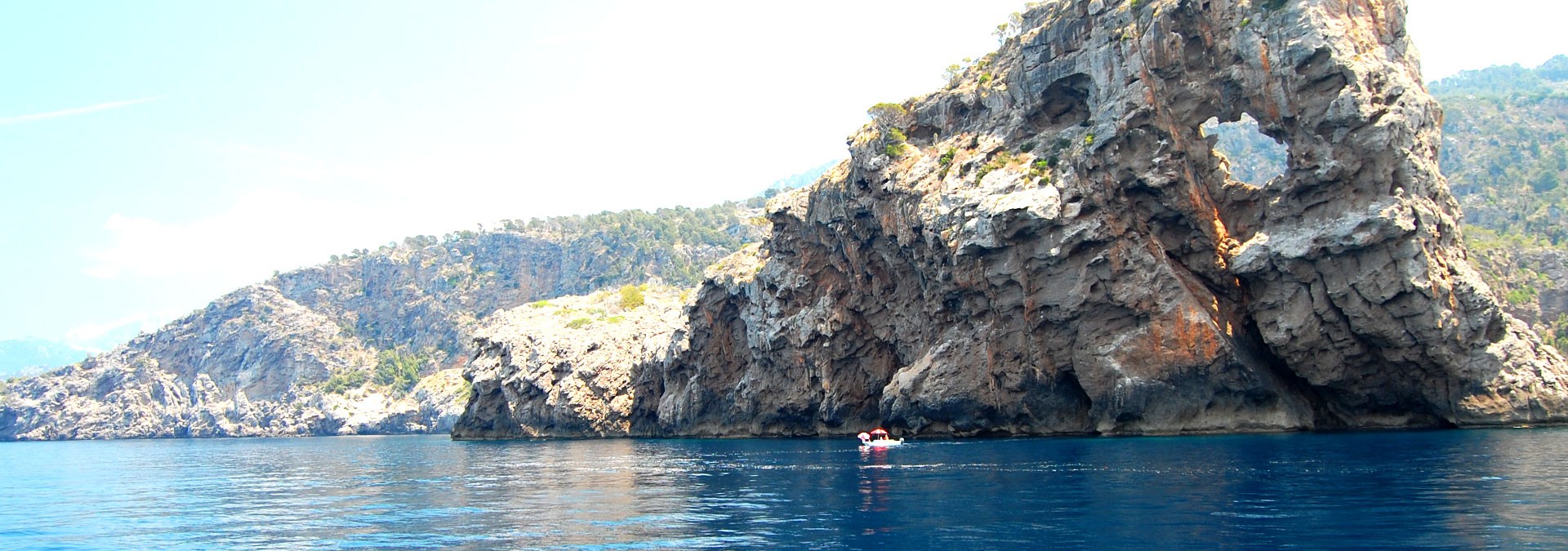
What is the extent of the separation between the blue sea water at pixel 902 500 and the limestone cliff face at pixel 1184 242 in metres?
5.41

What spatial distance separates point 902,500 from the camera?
3628 centimetres

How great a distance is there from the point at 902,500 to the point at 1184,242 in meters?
40.0

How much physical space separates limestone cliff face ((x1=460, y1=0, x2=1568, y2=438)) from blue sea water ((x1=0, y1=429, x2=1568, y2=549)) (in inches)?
213

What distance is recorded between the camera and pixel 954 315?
76.8m

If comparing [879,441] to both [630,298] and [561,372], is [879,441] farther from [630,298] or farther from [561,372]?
[630,298]

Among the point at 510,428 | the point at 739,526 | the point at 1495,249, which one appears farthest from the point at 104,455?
the point at 1495,249

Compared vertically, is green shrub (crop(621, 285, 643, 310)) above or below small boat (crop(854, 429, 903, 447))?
above

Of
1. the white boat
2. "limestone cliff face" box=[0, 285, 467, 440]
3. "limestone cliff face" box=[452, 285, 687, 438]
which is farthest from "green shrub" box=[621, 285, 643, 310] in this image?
the white boat

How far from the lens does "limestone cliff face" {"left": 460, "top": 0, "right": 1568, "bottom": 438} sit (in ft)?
200

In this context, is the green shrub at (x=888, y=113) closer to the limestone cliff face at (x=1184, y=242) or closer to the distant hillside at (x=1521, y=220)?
the limestone cliff face at (x=1184, y=242)

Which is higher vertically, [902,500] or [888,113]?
[888,113]

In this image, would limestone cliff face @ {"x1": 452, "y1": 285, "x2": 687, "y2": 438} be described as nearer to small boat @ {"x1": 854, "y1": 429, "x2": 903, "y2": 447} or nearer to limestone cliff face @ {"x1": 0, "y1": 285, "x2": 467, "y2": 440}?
small boat @ {"x1": 854, "y1": 429, "x2": 903, "y2": 447}

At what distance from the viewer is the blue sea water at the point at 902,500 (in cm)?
2766

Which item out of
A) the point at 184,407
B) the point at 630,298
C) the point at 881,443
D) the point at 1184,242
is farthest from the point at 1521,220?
the point at 184,407
